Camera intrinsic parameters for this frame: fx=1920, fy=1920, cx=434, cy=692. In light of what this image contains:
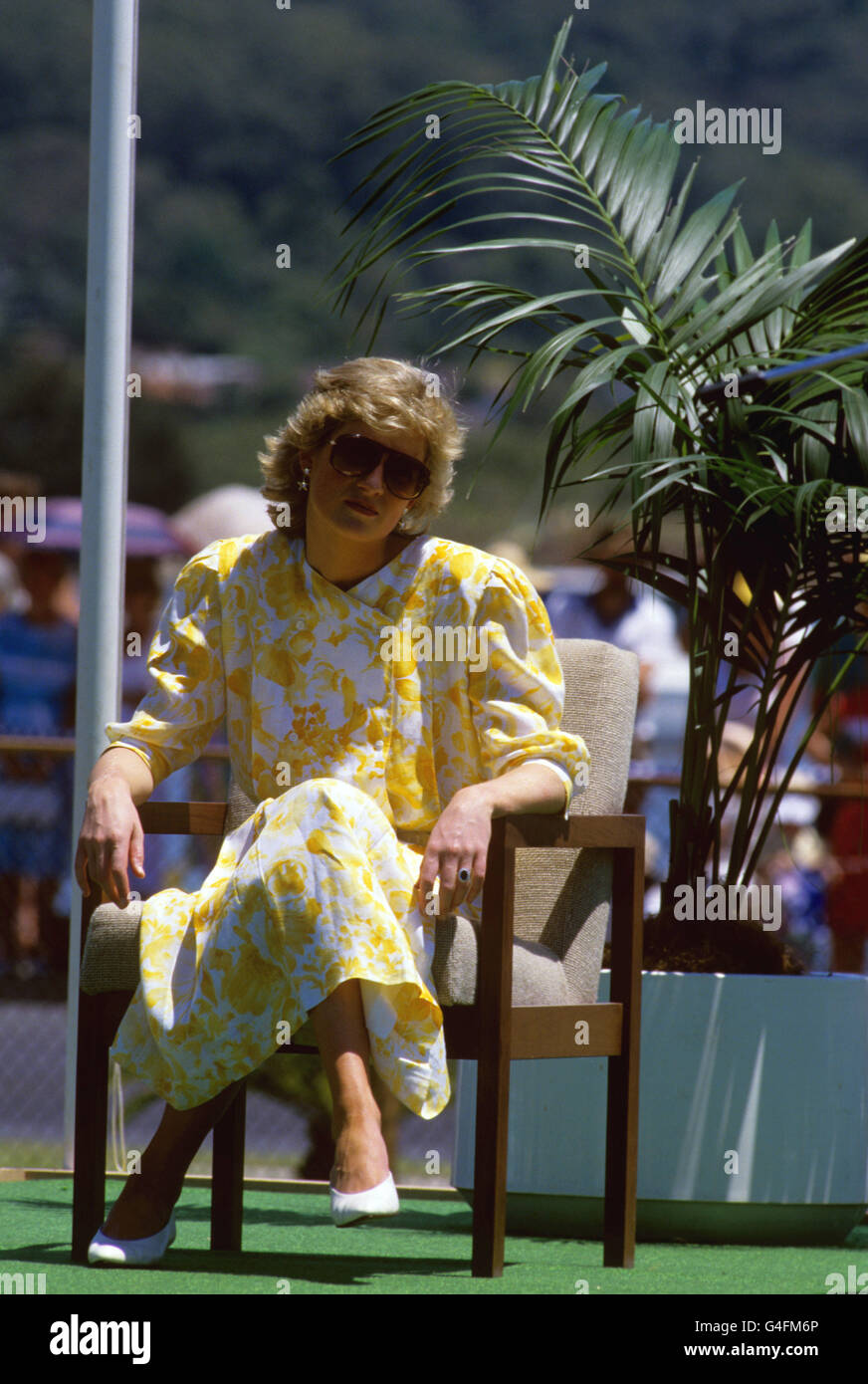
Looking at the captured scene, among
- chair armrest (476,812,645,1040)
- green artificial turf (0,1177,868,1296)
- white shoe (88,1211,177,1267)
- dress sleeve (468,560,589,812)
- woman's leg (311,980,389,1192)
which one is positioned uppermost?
dress sleeve (468,560,589,812)

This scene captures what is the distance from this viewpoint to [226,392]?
18781 millimetres

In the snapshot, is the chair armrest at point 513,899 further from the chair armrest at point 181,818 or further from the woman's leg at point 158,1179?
the chair armrest at point 181,818

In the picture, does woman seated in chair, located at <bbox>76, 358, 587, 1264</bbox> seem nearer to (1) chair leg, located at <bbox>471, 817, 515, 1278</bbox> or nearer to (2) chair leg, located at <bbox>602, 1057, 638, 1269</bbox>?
(1) chair leg, located at <bbox>471, 817, 515, 1278</bbox>

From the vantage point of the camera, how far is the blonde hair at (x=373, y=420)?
290cm

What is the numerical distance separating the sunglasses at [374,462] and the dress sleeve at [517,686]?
20 centimetres

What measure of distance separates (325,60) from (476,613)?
18.8m

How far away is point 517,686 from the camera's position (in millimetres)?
2922

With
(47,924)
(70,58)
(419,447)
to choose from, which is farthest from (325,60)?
(419,447)

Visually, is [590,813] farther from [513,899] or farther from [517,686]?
[513,899]

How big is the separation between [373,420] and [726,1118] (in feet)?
4.34

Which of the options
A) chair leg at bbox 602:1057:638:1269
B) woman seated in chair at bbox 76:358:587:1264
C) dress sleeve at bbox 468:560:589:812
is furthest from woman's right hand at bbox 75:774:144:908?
chair leg at bbox 602:1057:638:1269

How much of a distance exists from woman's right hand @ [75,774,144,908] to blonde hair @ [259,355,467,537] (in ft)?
1.88

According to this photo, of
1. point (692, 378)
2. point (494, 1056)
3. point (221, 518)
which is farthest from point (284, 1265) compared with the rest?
point (221, 518)

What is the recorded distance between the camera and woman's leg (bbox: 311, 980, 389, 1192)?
7.94 ft
